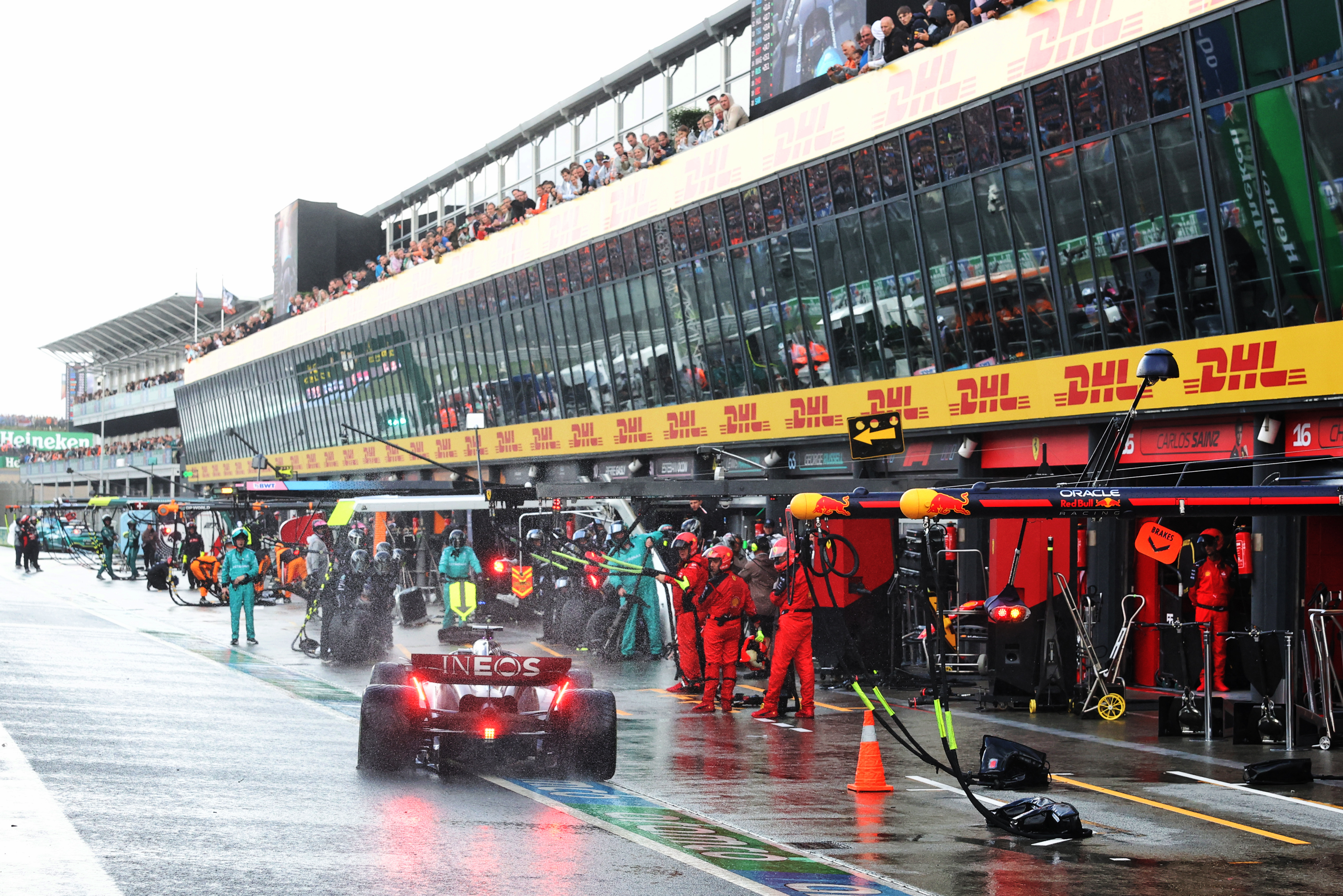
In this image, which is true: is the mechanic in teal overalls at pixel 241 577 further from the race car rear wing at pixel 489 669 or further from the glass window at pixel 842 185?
the race car rear wing at pixel 489 669

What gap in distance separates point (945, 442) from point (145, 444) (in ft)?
236

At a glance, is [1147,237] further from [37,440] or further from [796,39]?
[37,440]

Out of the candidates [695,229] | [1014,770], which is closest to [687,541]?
[1014,770]

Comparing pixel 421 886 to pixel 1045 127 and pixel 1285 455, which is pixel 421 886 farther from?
pixel 1045 127

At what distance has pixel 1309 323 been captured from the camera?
17500 millimetres

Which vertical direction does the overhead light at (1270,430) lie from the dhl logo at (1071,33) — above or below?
below

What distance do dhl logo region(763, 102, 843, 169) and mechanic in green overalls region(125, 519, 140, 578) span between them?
971 inches

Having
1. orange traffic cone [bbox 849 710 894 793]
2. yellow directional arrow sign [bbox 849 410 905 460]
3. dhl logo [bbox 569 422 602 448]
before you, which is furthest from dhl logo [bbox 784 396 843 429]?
orange traffic cone [bbox 849 710 894 793]

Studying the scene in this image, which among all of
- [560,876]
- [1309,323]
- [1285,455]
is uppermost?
[1309,323]

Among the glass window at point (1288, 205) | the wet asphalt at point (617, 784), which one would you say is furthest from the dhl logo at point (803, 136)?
the wet asphalt at point (617, 784)

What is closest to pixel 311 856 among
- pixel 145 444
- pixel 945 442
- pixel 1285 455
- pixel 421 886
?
pixel 421 886

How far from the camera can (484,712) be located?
10.4 meters

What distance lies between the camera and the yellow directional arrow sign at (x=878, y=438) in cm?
1562

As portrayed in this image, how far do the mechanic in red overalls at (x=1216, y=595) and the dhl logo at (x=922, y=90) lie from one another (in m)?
8.61
